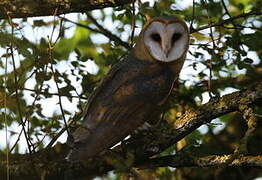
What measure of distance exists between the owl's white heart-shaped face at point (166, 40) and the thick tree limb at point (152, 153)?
0.78 meters

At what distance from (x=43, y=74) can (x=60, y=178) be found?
1.01m

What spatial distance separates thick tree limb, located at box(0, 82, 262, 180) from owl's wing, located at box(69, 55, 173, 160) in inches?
4.0

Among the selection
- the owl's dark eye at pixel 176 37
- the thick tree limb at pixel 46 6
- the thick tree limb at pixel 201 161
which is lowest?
the thick tree limb at pixel 201 161

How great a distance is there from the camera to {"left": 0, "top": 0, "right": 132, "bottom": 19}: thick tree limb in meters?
5.16

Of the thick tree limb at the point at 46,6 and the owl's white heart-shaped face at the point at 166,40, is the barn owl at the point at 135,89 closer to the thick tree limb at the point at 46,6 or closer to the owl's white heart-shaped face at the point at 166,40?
the owl's white heart-shaped face at the point at 166,40

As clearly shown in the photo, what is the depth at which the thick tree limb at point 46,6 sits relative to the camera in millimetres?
5164

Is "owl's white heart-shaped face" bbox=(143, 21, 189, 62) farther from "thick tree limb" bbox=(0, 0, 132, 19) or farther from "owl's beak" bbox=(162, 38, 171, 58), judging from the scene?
"thick tree limb" bbox=(0, 0, 132, 19)

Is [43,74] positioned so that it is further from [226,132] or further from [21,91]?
[226,132]

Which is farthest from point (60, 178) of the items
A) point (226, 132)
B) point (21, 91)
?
point (226, 132)

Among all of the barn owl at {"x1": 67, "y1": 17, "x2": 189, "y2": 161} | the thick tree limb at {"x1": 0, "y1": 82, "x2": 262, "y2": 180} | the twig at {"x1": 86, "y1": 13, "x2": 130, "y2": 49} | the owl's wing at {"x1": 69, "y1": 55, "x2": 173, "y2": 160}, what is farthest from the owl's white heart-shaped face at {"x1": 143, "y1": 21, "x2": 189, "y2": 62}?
the thick tree limb at {"x1": 0, "y1": 82, "x2": 262, "y2": 180}

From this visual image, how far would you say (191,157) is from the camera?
4.39 meters

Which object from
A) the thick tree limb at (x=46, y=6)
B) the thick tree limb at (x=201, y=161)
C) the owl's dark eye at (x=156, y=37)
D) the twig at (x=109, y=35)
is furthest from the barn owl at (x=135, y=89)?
the twig at (x=109, y=35)

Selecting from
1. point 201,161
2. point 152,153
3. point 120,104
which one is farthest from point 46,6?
point 201,161

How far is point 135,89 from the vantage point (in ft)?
16.2
